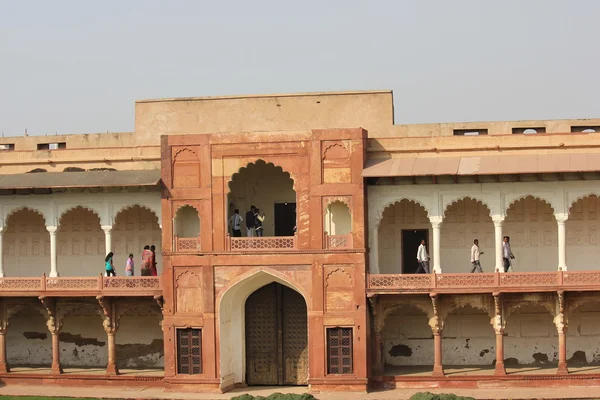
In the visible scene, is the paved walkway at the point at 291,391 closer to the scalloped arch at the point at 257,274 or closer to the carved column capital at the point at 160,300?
the carved column capital at the point at 160,300

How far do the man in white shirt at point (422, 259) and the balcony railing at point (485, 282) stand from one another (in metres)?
0.80

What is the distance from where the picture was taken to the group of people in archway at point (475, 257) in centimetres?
3158

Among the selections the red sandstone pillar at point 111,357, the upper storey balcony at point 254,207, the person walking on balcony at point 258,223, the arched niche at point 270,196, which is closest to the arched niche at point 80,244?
the red sandstone pillar at point 111,357

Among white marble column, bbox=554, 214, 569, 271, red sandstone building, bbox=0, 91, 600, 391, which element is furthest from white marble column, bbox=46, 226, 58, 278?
A: white marble column, bbox=554, 214, 569, 271

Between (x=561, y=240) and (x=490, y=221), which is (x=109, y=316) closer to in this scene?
(x=490, y=221)

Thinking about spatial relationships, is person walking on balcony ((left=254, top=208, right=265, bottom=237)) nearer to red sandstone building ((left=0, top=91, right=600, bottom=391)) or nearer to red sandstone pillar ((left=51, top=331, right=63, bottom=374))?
red sandstone building ((left=0, top=91, right=600, bottom=391))

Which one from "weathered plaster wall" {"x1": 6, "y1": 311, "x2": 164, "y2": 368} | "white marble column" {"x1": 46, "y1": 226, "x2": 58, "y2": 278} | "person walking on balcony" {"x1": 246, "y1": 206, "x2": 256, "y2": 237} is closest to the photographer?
"person walking on balcony" {"x1": 246, "y1": 206, "x2": 256, "y2": 237}

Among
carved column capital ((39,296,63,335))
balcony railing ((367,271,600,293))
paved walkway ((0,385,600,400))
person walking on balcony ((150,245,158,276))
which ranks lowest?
paved walkway ((0,385,600,400))

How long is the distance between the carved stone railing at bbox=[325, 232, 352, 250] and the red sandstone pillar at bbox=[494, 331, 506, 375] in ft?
13.9

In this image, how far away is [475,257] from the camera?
1256 inches

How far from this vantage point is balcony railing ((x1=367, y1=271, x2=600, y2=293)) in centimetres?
3070

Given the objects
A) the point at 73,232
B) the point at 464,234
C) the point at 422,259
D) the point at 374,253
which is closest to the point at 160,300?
the point at 73,232

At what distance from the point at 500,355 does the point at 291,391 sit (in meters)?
5.12

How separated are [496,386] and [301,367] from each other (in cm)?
493
